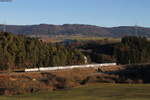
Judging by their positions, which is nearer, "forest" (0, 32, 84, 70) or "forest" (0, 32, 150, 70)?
"forest" (0, 32, 84, 70)

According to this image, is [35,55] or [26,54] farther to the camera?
[35,55]

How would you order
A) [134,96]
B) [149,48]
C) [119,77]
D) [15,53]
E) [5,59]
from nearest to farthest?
[134,96] < [119,77] < [5,59] < [15,53] < [149,48]

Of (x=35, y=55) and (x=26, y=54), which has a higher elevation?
(x=26, y=54)

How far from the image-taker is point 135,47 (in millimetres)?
122438

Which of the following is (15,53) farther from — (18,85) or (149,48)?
(149,48)

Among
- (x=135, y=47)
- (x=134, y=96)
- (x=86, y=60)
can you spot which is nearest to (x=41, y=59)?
(x=86, y=60)

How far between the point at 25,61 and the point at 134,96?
6177 centimetres

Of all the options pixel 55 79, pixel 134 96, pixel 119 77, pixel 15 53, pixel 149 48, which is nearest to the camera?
pixel 134 96

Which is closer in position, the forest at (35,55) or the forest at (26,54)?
the forest at (26,54)

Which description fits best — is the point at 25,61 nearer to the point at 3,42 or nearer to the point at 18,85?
the point at 3,42

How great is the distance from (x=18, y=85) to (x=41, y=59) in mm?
41956

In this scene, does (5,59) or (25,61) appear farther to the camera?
(25,61)

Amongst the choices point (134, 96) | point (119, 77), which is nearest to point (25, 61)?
point (119, 77)

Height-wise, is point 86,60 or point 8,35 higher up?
point 8,35
